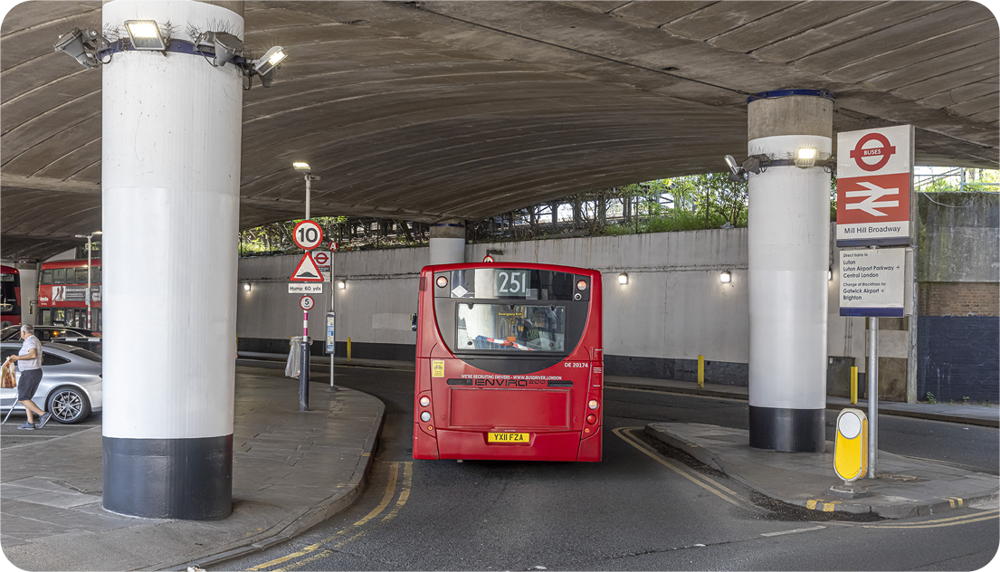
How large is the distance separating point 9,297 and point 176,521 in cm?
3121

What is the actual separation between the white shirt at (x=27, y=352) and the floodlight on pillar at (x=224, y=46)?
314 inches

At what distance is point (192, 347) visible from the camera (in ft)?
24.4

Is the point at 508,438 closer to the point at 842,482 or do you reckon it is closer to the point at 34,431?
the point at 842,482

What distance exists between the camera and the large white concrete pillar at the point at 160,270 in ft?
24.0

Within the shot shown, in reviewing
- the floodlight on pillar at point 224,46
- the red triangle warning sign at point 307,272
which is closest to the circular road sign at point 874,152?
the floodlight on pillar at point 224,46

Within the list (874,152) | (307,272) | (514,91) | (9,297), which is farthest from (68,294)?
(874,152)

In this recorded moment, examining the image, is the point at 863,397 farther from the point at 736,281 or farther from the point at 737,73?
the point at 737,73

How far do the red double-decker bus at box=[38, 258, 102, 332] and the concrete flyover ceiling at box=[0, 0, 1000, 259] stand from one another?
543cm

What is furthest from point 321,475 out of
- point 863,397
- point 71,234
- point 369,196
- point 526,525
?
point 71,234

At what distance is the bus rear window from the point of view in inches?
420

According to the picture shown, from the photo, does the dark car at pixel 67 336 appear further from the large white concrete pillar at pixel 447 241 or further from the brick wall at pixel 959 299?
the brick wall at pixel 959 299

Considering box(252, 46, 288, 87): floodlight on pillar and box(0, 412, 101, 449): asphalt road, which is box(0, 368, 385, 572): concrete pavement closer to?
box(0, 412, 101, 449): asphalt road

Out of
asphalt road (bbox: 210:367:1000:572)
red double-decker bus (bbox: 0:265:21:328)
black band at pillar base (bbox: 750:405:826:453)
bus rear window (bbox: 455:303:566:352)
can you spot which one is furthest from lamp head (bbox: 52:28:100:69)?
red double-decker bus (bbox: 0:265:21:328)

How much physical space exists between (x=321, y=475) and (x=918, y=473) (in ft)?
24.7
